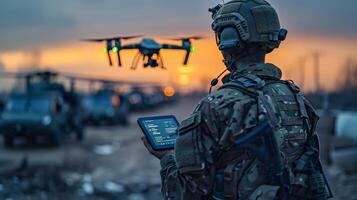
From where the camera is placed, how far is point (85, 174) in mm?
13953

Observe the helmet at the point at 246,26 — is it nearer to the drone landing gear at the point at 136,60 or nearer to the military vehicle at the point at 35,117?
the drone landing gear at the point at 136,60

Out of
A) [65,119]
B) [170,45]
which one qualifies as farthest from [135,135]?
[170,45]

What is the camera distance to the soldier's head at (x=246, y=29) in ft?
10.5

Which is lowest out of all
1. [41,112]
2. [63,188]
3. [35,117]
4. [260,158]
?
[63,188]

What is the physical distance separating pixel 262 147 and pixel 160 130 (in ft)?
2.58

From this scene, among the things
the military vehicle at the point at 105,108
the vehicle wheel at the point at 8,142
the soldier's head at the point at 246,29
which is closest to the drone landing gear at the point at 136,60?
the soldier's head at the point at 246,29

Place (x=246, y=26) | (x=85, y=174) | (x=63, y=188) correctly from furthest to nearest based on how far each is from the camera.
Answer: (x=85, y=174)
(x=63, y=188)
(x=246, y=26)

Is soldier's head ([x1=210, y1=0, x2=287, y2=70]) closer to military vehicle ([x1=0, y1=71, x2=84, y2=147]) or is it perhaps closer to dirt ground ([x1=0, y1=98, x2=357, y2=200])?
dirt ground ([x1=0, y1=98, x2=357, y2=200])

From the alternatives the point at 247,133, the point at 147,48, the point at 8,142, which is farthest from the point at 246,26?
the point at 8,142

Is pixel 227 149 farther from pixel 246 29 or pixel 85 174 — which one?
pixel 85 174

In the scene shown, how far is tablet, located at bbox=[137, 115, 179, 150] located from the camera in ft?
11.3

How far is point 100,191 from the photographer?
11.3m

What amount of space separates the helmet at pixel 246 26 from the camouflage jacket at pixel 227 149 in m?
0.17

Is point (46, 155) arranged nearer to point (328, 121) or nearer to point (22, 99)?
point (22, 99)
